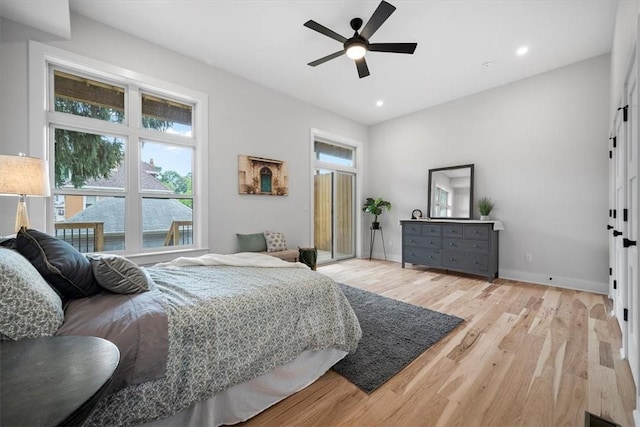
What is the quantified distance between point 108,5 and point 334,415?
13.3 feet

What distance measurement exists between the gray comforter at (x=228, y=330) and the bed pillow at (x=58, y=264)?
37 cm

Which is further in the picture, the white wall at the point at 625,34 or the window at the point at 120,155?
the window at the point at 120,155

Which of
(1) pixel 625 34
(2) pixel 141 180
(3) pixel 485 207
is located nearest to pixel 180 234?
(2) pixel 141 180

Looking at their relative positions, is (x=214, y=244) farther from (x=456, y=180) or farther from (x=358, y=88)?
(x=456, y=180)

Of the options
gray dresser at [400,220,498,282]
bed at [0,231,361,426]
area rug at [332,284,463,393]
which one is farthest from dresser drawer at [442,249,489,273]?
bed at [0,231,361,426]

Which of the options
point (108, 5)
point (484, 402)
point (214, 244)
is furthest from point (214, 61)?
point (484, 402)

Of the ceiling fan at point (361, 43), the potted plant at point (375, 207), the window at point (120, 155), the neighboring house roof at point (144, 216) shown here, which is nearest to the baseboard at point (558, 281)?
the potted plant at point (375, 207)

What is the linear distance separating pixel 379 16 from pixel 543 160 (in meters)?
3.41

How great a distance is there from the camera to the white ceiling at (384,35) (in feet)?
8.71

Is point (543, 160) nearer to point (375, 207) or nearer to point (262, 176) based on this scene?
point (375, 207)

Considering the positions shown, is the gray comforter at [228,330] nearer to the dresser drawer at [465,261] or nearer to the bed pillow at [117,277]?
the bed pillow at [117,277]

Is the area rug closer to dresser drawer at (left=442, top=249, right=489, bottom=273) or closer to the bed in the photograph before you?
the bed

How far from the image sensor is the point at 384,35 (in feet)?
10.1

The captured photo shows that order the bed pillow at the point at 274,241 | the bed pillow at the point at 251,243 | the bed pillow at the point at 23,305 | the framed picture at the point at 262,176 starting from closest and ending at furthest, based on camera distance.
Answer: the bed pillow at the point at 23,305
the bed pillow at the point at 251,243
the framed picture at the point at 262,176
the bed pillow at the point at 274,241
